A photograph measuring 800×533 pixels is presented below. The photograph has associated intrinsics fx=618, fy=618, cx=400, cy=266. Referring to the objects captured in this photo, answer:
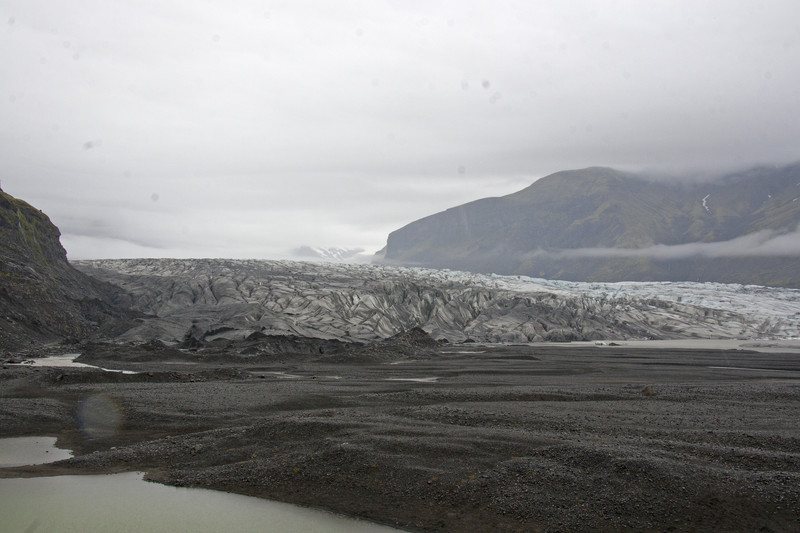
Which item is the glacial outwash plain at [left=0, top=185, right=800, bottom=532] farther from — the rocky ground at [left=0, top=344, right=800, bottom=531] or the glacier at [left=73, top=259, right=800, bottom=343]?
the glacier at [left=73, top=259, right=800, bottom=343]

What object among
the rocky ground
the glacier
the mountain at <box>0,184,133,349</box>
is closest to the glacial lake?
the rocky ground

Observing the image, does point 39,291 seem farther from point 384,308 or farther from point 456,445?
point 456,445

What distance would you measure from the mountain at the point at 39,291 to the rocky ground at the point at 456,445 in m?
21.5

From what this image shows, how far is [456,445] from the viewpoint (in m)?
12.2

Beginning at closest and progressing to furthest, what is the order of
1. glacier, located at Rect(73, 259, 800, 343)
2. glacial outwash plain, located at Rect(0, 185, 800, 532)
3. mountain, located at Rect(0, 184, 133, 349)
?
glacial outwash plain, located at Rect(0, 185, 800, 532)
mountain, located at Rect(0, 184, 133, 349)
glacier, located at Rect(73, 259, 800, 343)

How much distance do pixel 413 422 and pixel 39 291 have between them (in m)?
43.9

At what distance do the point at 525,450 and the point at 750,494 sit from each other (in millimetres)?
3801

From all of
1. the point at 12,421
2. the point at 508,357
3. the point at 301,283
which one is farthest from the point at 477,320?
the point at 12,421

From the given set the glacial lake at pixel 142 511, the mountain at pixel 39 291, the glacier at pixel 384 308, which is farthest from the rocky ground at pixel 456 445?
the glacier at pixel 384 308

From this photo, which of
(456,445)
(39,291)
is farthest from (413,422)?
(39,291)

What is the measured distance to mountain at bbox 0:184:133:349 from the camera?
4412 centimetres

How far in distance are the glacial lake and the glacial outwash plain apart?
1.25 ft

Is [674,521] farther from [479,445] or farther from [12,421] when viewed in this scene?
[12,421]

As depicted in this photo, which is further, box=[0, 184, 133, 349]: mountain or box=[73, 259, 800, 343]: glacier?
box=[73, 259, 800, 343]: glacier
